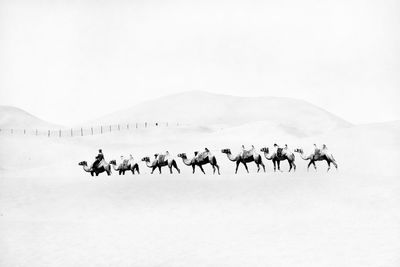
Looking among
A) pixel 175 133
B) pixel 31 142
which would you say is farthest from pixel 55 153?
pixel 175 133

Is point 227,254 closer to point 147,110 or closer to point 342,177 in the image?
point 342,177

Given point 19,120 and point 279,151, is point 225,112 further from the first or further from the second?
point 279,151

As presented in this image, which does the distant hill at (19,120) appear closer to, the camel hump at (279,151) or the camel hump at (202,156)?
the camel hump at (202,156)

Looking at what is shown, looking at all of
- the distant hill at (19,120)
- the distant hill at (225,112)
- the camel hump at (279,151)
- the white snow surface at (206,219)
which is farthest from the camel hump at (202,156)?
the distant hill at (19,120)

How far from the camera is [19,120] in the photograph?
14438 centimetres

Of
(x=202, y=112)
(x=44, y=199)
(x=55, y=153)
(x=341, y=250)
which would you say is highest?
→ (x=202, y=112)

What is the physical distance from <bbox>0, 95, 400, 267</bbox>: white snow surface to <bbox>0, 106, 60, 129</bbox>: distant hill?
108503mm

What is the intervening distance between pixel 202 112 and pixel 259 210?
12495cm

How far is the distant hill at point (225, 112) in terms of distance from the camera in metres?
132

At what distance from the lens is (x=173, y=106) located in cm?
14900

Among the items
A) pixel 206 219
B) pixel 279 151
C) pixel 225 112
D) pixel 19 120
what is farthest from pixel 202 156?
pixel 19 120

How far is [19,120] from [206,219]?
132592 millimetres

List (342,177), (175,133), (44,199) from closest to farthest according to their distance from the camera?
(44,199) < (342,177) < (175,133)

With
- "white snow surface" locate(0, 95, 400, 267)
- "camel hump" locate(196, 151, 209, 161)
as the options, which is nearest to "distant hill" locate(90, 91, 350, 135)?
"camel hump" locate(196, 151, 209, 161)
